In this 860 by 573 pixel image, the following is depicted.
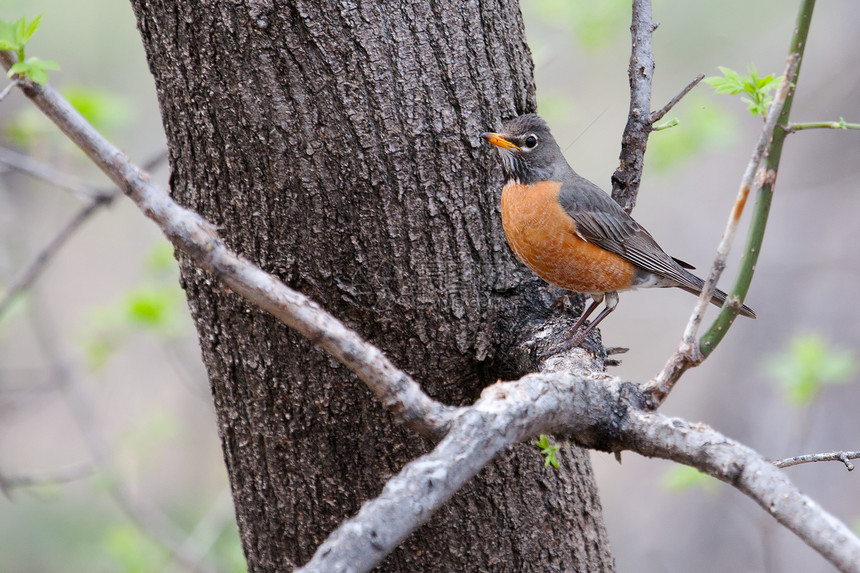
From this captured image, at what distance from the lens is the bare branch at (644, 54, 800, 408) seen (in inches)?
59.8

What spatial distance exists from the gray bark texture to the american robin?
12.2 inches

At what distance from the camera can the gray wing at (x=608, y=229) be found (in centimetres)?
322

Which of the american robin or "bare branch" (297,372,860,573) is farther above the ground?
the american robin

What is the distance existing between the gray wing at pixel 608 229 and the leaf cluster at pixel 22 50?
7.31 feet

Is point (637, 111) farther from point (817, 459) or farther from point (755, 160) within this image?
point (817, 459)

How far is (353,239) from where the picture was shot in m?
2.11

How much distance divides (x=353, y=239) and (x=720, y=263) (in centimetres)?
101

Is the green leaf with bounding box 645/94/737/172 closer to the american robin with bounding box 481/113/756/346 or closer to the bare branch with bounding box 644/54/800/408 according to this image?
the american robin with bounding box 481/113/756/346

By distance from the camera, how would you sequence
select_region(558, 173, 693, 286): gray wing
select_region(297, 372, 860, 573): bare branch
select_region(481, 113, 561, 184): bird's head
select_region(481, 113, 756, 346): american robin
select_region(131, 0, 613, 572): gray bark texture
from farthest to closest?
select_region(558, 173, 693, 286): gray wing
select_region(481, 113, 756, 346): american robin
select_region(481, 113, 561, 184): bird's head
select_region(131, 0, 613, 572): gray bark texture
select_region(297, 372, 860, 573): bare branch

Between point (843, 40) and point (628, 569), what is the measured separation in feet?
19.6

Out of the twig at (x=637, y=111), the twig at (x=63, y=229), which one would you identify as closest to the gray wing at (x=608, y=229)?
the twig at (x=637, y=111)

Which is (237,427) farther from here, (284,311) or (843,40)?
(843,40)

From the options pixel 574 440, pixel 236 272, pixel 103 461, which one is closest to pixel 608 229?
Answer: pixel 574 440

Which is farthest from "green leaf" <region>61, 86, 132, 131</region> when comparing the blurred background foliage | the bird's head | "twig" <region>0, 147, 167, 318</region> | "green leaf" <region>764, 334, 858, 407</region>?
"green leaf" <region>764, 334, 858, 407</region>
